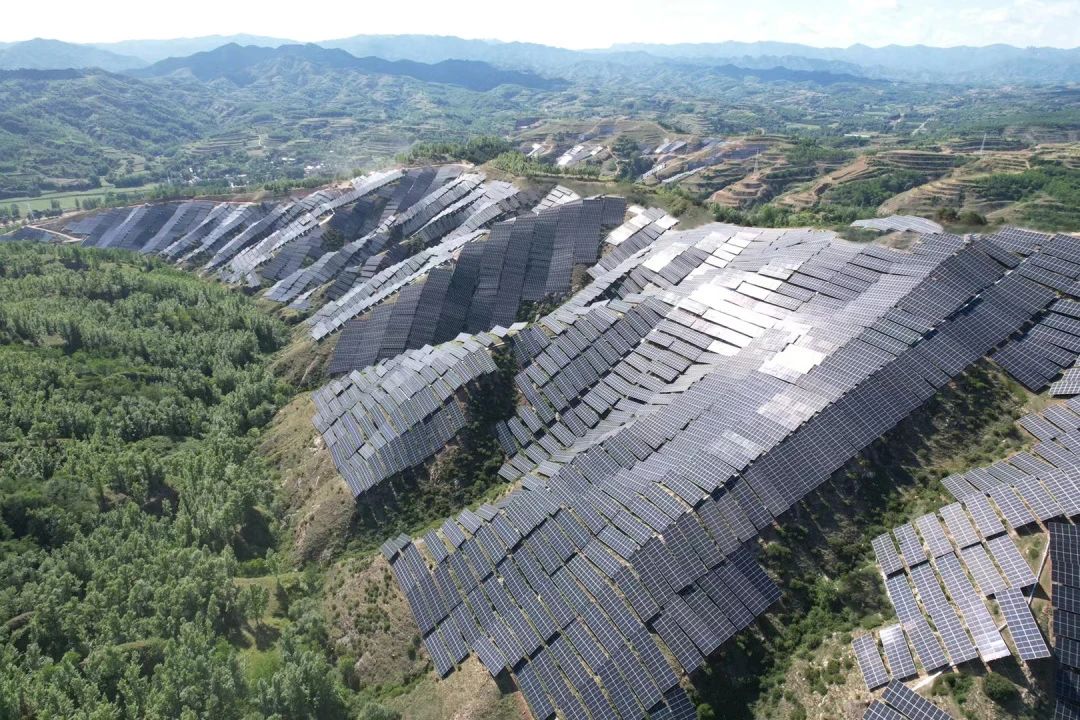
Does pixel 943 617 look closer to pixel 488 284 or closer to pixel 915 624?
pixel 915 624

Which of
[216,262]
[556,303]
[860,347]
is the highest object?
[860,347]

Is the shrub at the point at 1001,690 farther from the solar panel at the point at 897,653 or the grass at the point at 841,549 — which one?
the grass at the point at 841,549

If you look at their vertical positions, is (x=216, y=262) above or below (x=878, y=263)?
below

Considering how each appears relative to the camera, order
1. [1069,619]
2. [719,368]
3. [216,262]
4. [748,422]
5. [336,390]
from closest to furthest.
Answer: [1069,619], [748,422], [719,368], [336,390], [216,262]

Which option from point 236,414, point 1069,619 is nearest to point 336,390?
point 236,414

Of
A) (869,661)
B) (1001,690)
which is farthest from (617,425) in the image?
(1001,690)

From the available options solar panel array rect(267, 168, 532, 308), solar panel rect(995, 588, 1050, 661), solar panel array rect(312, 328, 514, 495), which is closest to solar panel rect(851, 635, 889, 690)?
solar panel rect(995, 588, 1050, 661)

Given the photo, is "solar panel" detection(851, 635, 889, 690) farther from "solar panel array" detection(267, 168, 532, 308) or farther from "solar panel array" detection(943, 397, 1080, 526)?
"solar panel array" detection(267, 168, 532, 308)

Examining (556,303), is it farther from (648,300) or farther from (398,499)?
(398,499)
